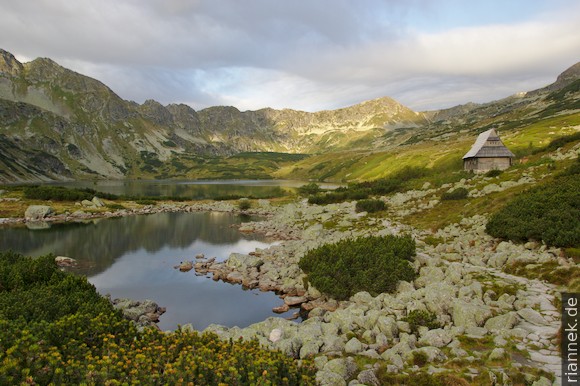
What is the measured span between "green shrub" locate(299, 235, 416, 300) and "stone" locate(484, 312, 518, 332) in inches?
403

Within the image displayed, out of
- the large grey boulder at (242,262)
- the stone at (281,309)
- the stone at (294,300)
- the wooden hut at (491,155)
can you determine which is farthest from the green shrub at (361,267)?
the wooden hut at (491,155)

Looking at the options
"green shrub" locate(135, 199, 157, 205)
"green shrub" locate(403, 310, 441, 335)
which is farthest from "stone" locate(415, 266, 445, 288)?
"green shrub" locate(135, 199, 157, 205)

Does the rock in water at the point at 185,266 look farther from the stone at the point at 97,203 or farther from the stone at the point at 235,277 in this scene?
the stone at the point at 97,203

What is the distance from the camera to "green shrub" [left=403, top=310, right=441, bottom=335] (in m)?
17.7

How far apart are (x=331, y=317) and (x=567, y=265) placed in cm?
1399

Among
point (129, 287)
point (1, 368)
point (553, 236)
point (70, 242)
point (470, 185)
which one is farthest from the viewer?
point (70, 242)

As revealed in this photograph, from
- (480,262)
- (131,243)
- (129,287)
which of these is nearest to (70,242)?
(131,243)

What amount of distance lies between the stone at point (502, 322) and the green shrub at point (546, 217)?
1029 centimetres

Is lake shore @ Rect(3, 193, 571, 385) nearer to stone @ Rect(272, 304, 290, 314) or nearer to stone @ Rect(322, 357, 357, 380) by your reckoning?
stone @ Rect(322, 357, 357, 380)

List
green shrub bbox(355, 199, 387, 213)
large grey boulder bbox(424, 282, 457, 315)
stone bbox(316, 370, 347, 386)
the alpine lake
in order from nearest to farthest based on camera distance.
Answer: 1. stone bbox(316, 370, 347, 386)
2. large grey boulder bbox(424, 282, 457, 315)
3. the alpine lake
4. green shrub bbox(355, 199, 387, 213)

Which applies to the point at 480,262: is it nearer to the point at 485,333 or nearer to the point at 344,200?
the point at 485,333

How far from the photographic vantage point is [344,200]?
3450 inches

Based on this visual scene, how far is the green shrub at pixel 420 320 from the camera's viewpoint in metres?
17.7

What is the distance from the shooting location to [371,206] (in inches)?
2518
